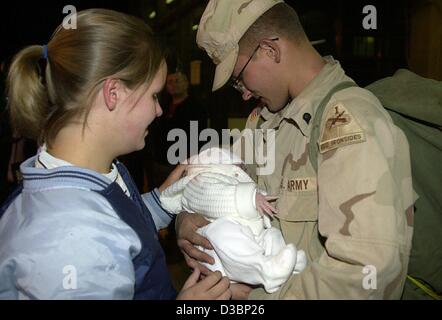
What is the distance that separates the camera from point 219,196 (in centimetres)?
167

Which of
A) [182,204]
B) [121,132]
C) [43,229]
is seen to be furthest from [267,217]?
[43,229]

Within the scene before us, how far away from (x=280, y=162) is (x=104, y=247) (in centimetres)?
94

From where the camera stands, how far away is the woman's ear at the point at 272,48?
1745 mm

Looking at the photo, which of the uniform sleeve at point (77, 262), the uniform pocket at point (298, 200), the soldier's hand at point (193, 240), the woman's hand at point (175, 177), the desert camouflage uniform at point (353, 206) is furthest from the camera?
the woman's hand at point (175, 177)

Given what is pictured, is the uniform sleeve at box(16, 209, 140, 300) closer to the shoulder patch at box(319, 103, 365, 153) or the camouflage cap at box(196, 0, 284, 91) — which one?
the shoulder patch at box(319, 103, 365, 153)

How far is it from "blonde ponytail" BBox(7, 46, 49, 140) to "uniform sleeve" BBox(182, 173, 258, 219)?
0.76m

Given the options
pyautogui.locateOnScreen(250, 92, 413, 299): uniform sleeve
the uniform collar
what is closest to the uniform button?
the uniform collar

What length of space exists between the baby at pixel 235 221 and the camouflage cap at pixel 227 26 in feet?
1.53

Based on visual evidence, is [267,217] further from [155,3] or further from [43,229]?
[155,3]

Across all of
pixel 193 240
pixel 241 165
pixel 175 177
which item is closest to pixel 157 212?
pixel 175 177

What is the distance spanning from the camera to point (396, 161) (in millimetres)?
1342

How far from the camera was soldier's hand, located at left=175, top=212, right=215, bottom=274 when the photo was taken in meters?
1.67

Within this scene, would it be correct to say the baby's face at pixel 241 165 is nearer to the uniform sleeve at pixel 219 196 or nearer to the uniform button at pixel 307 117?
the uniform sleeve at pixel 219 196

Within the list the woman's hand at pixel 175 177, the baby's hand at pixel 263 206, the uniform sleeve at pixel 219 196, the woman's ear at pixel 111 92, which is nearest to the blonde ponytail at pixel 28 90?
the woman's ear at pixel 111 92
